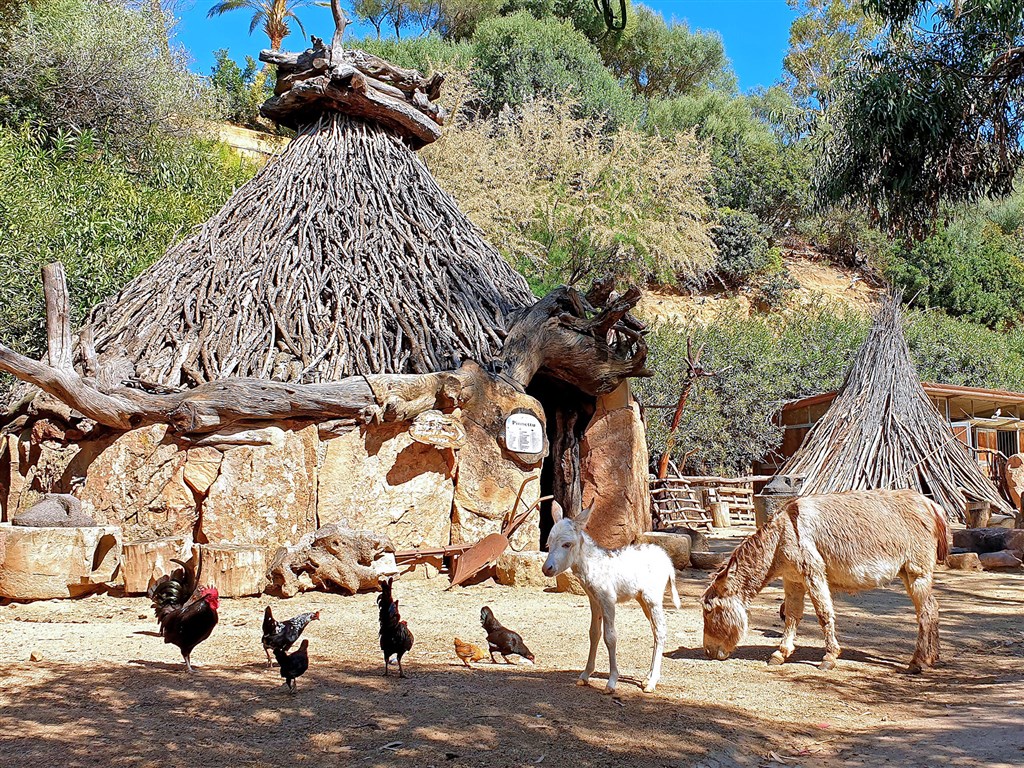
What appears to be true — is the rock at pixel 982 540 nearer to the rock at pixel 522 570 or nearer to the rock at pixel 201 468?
the rock at pixel 522 570

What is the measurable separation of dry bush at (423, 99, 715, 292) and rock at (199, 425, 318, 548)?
1544cm

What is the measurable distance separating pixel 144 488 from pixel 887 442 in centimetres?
1187

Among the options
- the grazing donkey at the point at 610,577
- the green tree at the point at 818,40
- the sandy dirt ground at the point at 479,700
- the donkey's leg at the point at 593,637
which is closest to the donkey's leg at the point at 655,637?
the grazing donkey at the point at 610,577

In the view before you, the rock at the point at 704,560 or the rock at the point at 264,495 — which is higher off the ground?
the rock at the point at 264,495

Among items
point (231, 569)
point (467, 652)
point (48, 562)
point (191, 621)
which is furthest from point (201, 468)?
point (467, 652)

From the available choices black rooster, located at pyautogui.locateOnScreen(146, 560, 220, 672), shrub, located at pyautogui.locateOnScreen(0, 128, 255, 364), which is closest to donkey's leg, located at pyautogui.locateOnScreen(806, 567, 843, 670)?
black rooster, located at pyautogui.locateOnScreen(146, 560, 220, 672)

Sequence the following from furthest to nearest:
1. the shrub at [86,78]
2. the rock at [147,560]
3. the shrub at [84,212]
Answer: the shrub at [86,78], the shrub at [84,212], the rock at [147,560]

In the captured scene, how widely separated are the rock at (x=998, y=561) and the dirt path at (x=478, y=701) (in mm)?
4253

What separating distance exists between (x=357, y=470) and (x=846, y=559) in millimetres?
4985

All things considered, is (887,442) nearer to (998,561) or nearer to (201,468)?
(998,561)

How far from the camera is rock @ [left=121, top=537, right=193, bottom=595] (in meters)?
8.05

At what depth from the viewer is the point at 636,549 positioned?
543 centimetres

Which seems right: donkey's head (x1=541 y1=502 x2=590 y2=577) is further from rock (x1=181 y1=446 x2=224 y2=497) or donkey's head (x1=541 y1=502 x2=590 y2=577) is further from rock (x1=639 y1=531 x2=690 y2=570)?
rock (x1=639 y1=531 x2=690 y2=570)

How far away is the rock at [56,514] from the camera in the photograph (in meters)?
7.89
